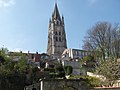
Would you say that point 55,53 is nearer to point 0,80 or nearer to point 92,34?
point 92,34

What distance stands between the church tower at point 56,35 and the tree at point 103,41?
59.9 m

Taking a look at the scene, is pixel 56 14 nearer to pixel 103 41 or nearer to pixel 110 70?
pixel 103 41

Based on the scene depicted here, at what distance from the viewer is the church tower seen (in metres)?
117

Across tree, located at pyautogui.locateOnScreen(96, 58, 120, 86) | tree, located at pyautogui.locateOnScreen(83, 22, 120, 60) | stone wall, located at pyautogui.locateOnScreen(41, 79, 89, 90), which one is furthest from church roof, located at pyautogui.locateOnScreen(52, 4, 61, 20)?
stone wall, located at pyautogui.locateOnScreen(41, 79, 89, 90)

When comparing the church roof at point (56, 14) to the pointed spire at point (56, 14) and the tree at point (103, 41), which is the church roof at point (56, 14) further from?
the tree at point (103, 41)

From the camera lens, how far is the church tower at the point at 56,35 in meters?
117

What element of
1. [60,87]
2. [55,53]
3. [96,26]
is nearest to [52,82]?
[60,87]

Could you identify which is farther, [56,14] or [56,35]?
[56,14]

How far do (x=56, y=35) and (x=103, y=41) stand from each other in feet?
224

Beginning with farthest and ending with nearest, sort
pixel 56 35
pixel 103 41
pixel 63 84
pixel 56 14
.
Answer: pixel 56 14
pixel 56 35
pixel 103 41
pixel 63 84

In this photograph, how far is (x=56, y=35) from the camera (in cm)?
12012

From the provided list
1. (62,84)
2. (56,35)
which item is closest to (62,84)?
(62,84)

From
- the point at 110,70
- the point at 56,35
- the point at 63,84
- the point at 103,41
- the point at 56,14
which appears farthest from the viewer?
the point at 56,14

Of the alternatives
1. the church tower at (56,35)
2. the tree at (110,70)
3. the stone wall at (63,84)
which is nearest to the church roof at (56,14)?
the church tower at (56,35)
